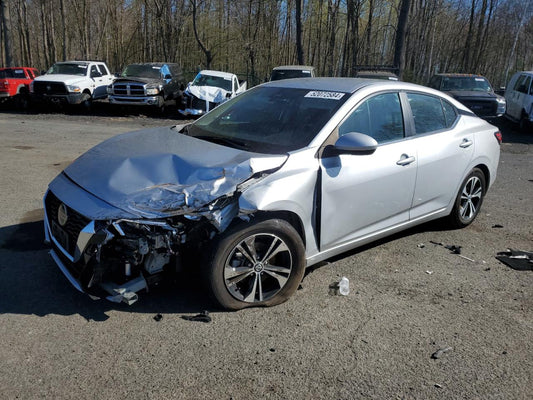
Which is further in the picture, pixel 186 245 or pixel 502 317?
pixel 502 317

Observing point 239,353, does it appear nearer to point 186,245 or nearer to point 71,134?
point 186,245

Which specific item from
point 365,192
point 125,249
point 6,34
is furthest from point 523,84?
point 6,34

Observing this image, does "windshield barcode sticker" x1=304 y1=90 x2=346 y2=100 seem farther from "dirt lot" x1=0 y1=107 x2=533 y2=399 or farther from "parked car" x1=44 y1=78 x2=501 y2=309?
"dirt lot" x1=0 y1=107 x2=533 y2=399

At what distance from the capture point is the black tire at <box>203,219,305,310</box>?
10.9 feet

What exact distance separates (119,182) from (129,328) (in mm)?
1066

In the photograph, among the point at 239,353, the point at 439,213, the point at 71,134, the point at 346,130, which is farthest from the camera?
the point at 71,134

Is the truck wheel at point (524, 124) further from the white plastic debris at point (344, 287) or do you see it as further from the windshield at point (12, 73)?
the windshield at point (12, 73)

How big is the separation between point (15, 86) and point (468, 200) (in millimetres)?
19404

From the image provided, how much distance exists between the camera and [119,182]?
3.41m

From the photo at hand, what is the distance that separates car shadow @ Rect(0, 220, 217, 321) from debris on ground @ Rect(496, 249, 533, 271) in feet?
10.3

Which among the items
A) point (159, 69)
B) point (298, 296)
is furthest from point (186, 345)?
point (159, 69)

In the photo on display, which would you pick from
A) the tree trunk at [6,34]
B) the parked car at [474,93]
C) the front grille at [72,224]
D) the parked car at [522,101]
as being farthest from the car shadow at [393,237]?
the tree trunk at [6,34]

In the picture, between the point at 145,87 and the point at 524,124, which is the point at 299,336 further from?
the point at 145,87

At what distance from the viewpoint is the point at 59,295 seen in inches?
145
